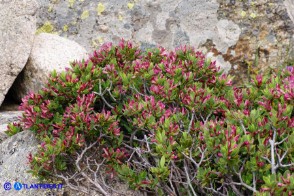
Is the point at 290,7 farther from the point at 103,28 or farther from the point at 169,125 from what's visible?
the point at 169,125

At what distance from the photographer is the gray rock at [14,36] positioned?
4262mm

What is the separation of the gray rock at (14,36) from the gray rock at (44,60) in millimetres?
132

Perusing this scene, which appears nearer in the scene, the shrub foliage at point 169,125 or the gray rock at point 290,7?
the shrub foliage at point 169,125

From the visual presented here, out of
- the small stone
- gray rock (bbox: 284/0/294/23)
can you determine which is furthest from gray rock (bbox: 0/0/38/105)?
gray rock (bbox: 284/0/294/23)

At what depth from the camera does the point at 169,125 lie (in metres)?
2.92

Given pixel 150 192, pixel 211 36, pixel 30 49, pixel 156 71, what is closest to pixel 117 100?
pixel 156 71

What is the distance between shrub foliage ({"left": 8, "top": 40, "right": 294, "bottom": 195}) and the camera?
270cm

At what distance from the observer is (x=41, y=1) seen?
17.7 ft

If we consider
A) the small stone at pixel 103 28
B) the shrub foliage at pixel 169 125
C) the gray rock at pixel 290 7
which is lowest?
the shrub foliage at pixel 169 125

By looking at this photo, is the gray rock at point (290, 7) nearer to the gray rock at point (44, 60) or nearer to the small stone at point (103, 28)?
the small stone at point (103, 28)

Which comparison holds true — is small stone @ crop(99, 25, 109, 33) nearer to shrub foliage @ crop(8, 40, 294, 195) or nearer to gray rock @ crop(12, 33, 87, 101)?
gray rock @ crop(12, 33, 87, 101)

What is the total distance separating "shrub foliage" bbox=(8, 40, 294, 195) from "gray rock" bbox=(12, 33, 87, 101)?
0.65 meters

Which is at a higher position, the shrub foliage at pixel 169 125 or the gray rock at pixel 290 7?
the gray rock at pixel 290 7

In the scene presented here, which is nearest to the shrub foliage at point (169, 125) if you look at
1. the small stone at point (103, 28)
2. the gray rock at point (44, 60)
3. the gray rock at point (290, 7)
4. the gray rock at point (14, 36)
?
the gray rock at point (44, 60)
